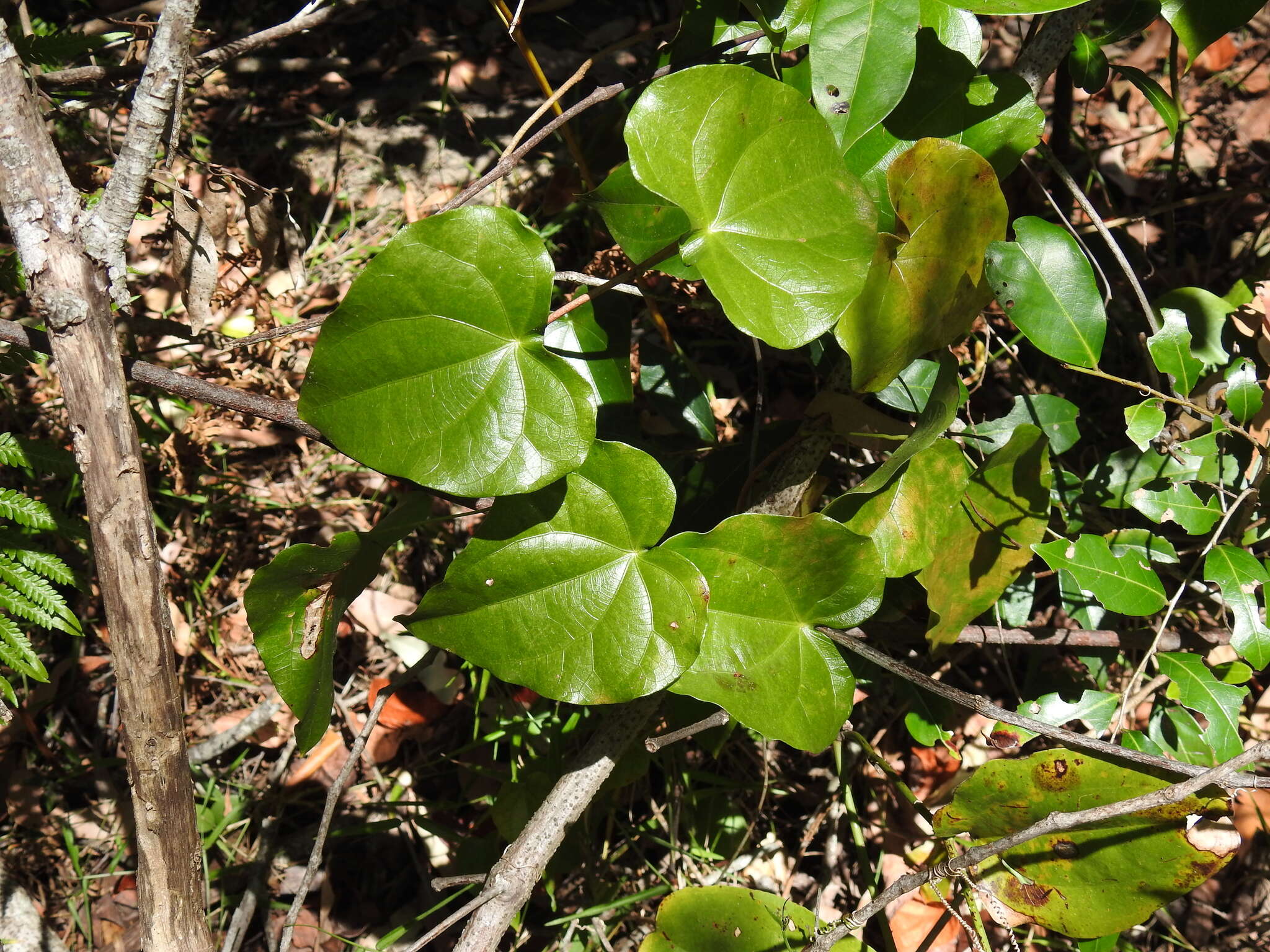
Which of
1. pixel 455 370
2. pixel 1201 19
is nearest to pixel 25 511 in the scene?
pixel 455 370

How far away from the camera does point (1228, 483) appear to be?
1458 millimetres

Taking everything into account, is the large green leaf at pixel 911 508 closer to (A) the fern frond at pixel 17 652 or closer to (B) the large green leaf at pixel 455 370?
(B) the large green leaf at pixel 455 370

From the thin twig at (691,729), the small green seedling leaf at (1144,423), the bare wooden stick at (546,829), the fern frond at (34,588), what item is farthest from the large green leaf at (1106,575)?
the fern frond at (34,588)

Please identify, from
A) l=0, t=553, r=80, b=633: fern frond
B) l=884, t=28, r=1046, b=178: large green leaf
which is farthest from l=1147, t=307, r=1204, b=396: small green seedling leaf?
l=0, t=553, r=80, b=633: fern frond

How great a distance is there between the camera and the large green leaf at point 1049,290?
143 centimetres

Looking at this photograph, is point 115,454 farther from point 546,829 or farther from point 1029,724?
point 1029,724

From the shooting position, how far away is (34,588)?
1501 millimetres

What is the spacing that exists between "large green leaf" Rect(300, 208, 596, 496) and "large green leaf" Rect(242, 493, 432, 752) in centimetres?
18

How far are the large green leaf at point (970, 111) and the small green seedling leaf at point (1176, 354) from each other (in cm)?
40

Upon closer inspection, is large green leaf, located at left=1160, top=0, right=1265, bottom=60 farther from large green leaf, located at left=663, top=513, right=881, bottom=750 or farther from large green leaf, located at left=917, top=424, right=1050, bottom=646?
large green leaf, located at left=663, top=513, right=881, bottom=750

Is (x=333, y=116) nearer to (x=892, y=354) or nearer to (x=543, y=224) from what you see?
(x=543, y=224)

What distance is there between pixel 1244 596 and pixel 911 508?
54 centimetres

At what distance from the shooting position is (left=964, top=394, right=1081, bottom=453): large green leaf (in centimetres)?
159

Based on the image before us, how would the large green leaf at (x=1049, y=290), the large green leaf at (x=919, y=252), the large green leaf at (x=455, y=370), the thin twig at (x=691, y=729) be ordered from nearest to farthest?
the large green leaf at (x=455, y=370)
the large green leaf at (x=919, y=252)
the thin twig at (x=691, y=729)
the large green leaf at (x=1049, y=290)
